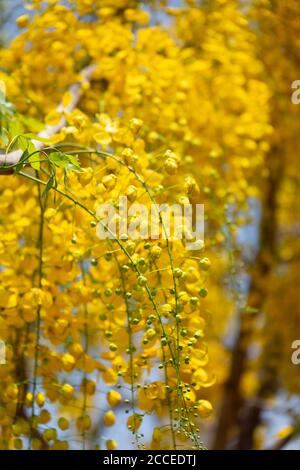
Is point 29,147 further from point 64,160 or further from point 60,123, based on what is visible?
point 60,123

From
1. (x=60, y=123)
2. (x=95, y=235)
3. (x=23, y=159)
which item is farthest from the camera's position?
(x=60, y=123)

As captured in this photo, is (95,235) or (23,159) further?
(95,235)

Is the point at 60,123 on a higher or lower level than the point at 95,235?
higher

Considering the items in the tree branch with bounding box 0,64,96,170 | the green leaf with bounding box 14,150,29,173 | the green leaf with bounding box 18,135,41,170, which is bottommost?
the green leaf with bounding box 14,150,29,173

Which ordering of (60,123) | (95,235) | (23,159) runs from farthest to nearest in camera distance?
1. (60,123)
2. (95,235)
3. (23,159)

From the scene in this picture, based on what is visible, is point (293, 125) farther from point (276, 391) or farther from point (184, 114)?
point (276, 391)

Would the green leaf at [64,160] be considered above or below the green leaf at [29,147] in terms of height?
below

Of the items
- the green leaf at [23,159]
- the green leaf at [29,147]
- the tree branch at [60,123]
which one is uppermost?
the tree branch at [60,123]

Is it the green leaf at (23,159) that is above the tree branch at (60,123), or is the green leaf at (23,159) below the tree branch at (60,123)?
below

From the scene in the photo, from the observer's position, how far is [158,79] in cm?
195

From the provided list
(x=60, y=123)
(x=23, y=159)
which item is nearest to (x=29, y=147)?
(x=23, y=159)

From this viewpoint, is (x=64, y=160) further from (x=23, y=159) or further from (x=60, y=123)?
(x=60, y=123)

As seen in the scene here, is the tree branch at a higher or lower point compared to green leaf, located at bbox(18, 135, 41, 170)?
higher

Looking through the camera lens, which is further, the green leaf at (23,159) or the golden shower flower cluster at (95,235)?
the golden shower flower cluster at (95,235)
